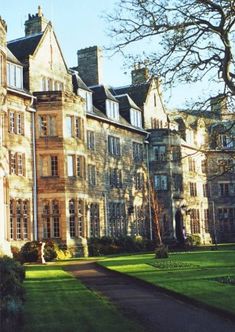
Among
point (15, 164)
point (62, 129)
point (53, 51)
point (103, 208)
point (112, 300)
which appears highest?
point (53, 51)

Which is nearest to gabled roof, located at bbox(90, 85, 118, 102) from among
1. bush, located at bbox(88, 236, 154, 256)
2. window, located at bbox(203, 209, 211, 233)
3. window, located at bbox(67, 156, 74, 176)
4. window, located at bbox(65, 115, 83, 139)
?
window, located at bbox(65, 115, 83, 139)

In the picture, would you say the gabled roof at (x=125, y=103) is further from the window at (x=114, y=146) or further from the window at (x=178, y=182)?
the window at (x=178, y=182)

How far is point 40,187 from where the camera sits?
35.3 m

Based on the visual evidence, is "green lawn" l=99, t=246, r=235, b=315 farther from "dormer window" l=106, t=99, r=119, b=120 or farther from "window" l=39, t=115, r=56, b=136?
"dormer window" l=106, t=99, r=119, b=120

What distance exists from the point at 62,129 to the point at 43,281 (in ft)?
59.1

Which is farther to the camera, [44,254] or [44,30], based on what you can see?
[44,30]

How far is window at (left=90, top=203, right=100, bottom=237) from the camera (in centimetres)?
3951

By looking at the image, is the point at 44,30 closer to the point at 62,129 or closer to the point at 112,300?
the point at 62,129

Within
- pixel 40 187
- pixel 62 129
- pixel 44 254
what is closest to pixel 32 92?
pixel 62 129

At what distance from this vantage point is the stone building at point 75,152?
33.4m

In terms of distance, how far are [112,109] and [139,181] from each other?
7220 millimetres

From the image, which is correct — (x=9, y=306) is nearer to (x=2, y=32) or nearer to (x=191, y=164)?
(x=2, y=32)

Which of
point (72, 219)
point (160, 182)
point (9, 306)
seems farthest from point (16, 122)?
point (9, 306)

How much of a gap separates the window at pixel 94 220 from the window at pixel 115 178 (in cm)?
330
